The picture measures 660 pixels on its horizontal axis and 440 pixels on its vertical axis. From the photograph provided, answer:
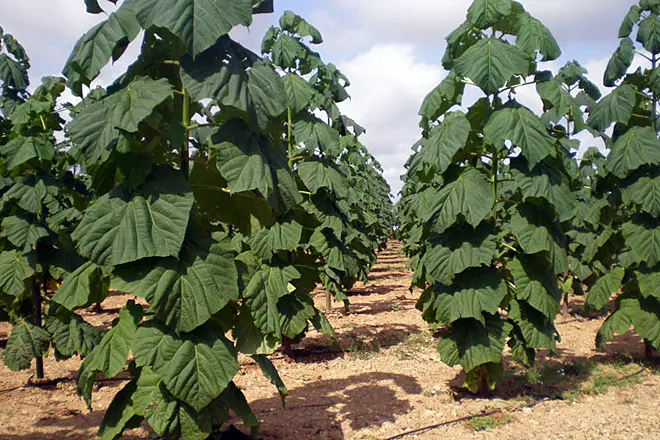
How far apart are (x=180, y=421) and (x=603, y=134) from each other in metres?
6.46

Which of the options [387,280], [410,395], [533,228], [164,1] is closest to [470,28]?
[533,228]

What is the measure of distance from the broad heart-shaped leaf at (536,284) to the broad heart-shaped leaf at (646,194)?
200cm

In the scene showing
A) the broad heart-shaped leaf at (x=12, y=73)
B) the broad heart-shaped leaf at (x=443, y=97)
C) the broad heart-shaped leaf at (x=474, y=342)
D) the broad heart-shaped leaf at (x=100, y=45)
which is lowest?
the broad heart-shaped leaf at (x=474, y=342)

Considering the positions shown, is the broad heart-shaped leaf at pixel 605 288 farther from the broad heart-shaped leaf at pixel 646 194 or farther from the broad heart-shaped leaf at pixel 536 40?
the broad heart-shaped leaf at pixel 536 40

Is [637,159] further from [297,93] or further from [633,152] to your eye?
[297,93]

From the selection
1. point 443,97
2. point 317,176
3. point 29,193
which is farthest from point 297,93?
point 29,193

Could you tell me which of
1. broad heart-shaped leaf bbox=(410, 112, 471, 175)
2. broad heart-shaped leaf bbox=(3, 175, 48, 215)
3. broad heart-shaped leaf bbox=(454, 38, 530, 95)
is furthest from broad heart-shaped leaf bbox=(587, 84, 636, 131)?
broad heart-shaped leaf bbox=(3, 175, 48, 215)

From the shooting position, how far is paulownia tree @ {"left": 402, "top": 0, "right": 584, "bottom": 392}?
15.5ft

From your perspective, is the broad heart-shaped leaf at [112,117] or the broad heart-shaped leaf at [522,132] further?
the broad heart-shaped leaf at [522,132]

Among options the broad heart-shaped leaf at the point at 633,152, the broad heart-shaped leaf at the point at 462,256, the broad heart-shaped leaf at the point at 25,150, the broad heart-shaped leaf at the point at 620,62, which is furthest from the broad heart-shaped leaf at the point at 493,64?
the broad heart-shaped leaf at the point at 25,150

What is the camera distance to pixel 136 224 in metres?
2.76

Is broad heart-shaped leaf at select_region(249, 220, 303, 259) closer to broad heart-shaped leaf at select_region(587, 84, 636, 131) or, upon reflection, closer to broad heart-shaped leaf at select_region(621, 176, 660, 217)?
broad heart-shaped leaf at select_region(587, 84, 636, 131)

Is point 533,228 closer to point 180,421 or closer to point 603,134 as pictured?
point 603,134

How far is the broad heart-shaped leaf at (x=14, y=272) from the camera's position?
19.1 ft
